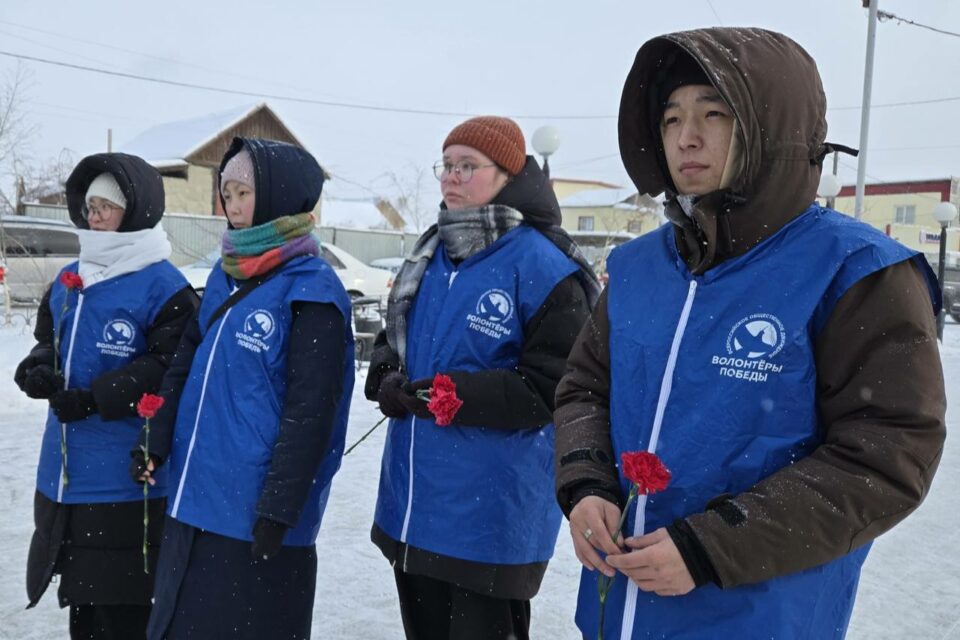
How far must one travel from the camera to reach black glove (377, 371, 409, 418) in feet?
8.00

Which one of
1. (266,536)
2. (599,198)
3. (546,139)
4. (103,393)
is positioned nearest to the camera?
(266,536)

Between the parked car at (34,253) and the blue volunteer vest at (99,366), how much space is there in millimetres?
11301

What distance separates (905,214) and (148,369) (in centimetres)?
6004

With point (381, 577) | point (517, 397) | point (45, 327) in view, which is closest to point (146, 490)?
point (45, 327)

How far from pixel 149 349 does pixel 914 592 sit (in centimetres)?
385

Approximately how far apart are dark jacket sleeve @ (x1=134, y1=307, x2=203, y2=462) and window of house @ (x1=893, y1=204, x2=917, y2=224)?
194 feet

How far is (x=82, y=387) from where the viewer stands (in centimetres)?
285

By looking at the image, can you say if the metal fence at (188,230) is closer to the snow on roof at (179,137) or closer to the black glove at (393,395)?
the snow on roof at (179,137)

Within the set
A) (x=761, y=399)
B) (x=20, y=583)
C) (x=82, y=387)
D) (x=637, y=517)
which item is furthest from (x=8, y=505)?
(x=761, y=399)

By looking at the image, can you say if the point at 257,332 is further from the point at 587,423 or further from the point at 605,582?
the point at 605,582

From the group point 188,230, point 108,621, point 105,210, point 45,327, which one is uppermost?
point 188,230

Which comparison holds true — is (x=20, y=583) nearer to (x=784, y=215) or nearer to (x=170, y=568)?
(x=170, y=568)

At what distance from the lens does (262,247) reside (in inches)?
97.1

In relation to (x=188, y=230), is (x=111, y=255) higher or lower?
lower
